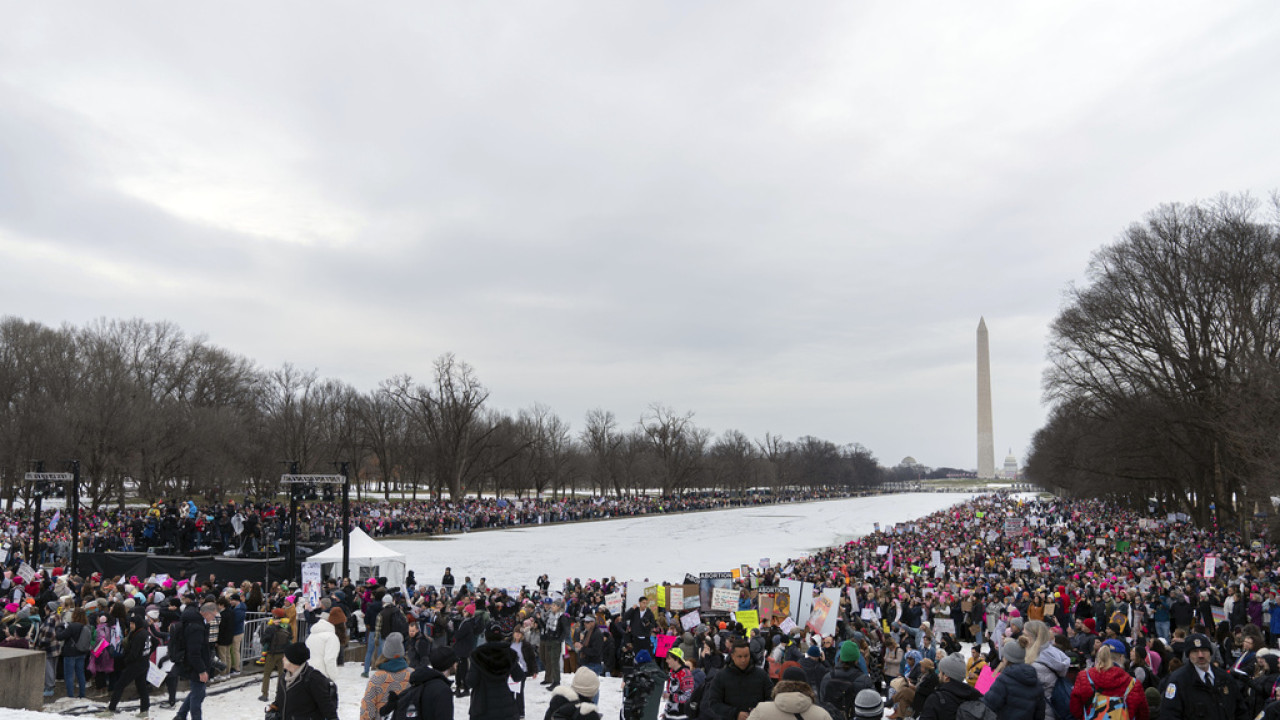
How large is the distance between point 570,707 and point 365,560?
58.4 feet

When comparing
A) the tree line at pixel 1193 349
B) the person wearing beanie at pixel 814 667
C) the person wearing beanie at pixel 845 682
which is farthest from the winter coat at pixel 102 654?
the tree line at pixel 1193 349

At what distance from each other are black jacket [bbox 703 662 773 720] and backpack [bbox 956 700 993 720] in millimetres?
1362

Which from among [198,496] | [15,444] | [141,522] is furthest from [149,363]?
[141,522]

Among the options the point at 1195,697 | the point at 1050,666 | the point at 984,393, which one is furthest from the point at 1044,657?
the point at 984,393

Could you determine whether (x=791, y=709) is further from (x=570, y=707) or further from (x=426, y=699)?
(x=426, y=699)

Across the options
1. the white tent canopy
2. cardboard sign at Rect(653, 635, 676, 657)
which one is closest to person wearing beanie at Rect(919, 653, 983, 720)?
cardboard sign at Rect(653, 635, 676, 657)

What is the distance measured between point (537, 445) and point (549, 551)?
205ft

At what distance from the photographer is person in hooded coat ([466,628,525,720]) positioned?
620 cm

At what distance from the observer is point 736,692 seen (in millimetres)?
6102

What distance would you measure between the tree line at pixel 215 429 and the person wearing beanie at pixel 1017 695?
44297mm

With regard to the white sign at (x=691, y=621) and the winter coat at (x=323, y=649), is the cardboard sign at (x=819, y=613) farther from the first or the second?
A: the winter coat at (x=323, y=649)

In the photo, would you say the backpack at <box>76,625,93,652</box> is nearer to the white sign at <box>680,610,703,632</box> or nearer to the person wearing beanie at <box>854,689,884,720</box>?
the white sign at <box>680,610,703,632</box>

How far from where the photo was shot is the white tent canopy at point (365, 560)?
66.6 feet

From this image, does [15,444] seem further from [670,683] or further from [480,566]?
[670,683]
